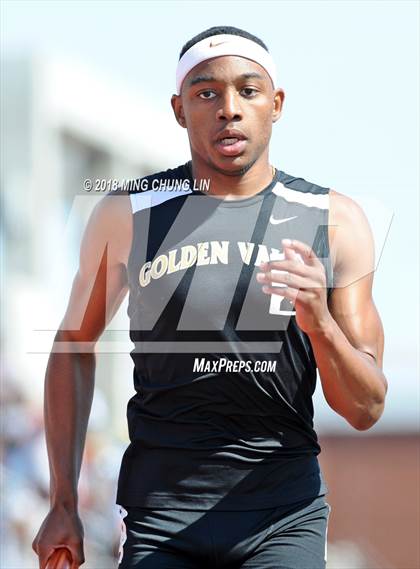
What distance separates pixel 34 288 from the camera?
16.2 m

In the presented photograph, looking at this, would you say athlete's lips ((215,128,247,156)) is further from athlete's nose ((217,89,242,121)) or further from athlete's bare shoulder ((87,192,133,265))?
athlete's bare shoulder ((87,192,133,265))

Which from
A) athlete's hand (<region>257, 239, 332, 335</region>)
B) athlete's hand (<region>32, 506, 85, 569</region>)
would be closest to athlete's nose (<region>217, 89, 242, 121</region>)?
athlete's hand (<region>257, 239, 332, 335</region>)

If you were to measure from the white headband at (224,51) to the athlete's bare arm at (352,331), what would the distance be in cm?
50

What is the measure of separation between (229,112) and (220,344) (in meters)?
0.73

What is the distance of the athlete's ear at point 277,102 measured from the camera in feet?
14.0

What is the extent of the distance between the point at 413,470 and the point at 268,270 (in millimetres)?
9604

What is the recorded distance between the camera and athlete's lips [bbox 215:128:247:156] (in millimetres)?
4082

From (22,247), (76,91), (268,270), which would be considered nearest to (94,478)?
(268,270)

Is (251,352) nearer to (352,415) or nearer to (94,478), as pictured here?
(352,415)

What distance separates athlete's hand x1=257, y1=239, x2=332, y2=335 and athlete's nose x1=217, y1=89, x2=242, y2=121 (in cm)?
66

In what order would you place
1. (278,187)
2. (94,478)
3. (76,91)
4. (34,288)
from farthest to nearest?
(76,91), (34,288), (94,478), (278,187)

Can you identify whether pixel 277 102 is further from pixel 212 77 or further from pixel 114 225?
pixel 114 225

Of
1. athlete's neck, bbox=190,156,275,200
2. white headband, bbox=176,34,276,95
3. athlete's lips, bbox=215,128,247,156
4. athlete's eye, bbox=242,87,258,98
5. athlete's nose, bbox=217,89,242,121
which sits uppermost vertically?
white headband, bbox=176,34,276,95

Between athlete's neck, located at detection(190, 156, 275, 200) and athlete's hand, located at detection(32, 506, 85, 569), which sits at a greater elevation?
athlete's neck, located at detection(190, 156, 275, 200)
